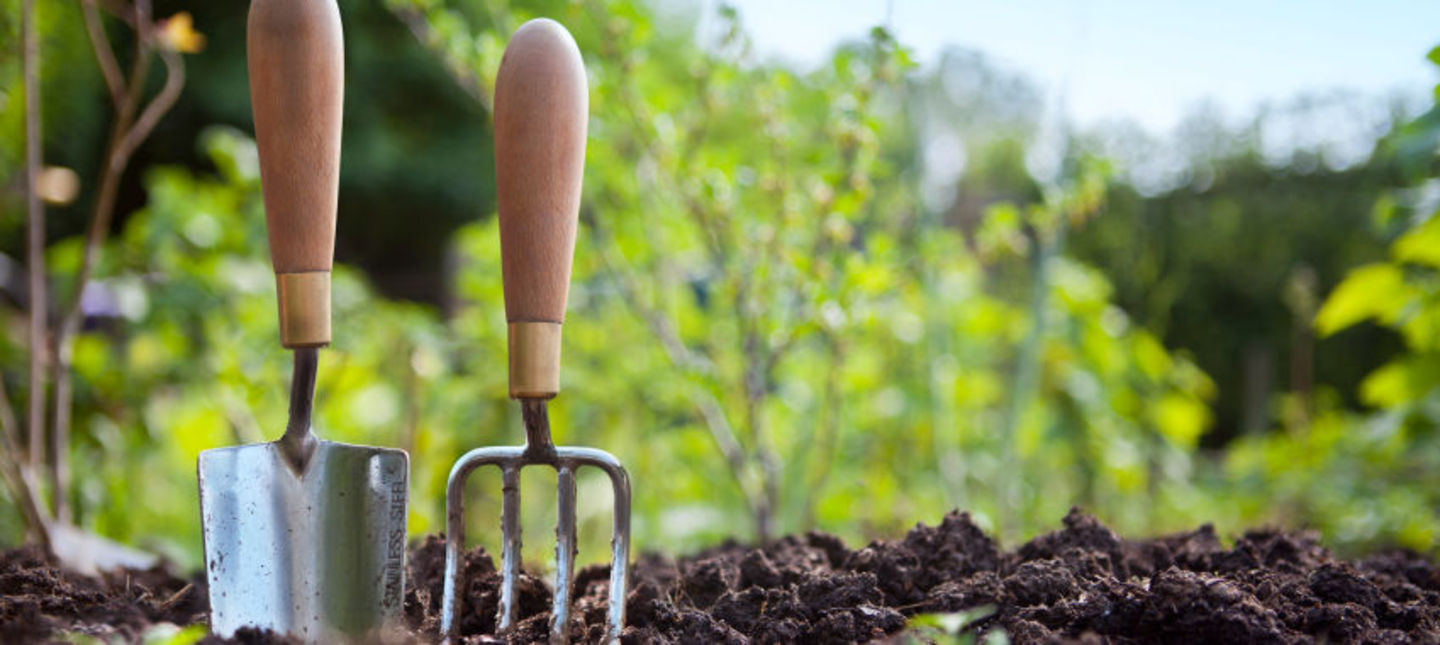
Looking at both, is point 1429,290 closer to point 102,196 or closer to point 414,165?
point 102,196

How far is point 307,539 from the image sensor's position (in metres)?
1.12

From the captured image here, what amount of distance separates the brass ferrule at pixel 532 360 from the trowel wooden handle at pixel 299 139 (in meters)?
0.22

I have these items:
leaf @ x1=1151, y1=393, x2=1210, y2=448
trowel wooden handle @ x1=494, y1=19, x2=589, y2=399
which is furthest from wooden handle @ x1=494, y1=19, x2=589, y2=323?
leaf @ x1=1151, y1=393, x2=1210, y2=448

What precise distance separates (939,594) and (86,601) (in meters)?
0.88

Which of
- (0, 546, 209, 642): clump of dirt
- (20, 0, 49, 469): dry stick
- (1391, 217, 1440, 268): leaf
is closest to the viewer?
(0, 546, 209, 642): clump of dirt

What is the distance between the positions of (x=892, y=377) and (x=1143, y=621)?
2.19 meters

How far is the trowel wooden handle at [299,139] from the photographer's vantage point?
3.47 ft

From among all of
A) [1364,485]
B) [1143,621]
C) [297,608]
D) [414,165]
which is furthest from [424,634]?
[414,165]

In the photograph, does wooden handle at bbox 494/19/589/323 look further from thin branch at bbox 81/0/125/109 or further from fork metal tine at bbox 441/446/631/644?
thin branch at bbox 81/0/125/109

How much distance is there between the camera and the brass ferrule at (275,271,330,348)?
42.9 inches

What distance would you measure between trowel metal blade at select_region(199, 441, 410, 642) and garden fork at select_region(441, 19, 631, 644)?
0.27 ft

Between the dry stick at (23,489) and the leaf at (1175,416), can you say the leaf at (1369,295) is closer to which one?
the leaf at (1175,416)

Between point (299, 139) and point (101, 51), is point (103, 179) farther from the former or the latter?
point (299, 139)

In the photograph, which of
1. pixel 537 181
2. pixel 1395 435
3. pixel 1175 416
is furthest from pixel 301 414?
pixel 1175 416
